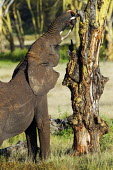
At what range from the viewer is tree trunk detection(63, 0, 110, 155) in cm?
635

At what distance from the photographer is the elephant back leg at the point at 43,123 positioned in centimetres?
560

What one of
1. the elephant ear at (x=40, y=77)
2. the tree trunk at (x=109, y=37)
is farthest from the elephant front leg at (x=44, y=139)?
the tree trunk at (x=109, y=37)

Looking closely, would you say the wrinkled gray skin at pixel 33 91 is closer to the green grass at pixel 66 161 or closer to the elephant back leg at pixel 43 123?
the elephant back leg at pixel 43 123

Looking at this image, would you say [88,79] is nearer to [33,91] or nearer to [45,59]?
[45,59]

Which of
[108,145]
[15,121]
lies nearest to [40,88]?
[15,121]

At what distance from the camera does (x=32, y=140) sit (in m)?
6.04

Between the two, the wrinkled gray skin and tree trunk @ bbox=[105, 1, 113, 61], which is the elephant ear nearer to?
the wrinkled gray skin

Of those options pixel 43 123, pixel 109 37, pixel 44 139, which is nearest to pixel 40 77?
pixel 43 123

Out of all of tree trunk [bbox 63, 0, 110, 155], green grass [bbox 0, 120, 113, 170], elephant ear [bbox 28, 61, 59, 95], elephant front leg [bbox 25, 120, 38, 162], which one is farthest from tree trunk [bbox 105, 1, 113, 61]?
elephant ear [bbox 28, 61, 59, 95]

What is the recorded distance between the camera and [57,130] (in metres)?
8.84

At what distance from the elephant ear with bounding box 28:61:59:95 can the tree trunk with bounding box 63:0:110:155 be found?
85 centimetres

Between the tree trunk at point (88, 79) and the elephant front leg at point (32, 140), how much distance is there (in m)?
0.71

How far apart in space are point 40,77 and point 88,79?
108 cm

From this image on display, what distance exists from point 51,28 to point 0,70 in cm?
1494
